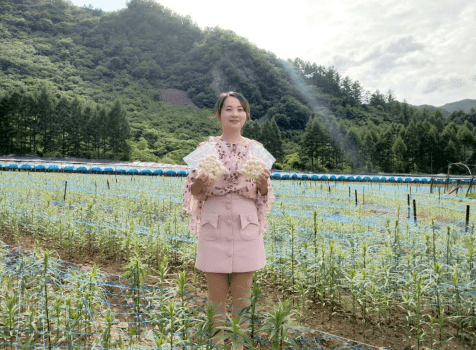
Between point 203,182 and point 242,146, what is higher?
point 242,146

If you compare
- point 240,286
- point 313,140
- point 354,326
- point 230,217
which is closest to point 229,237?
point 230,217

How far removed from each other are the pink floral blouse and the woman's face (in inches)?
4.4

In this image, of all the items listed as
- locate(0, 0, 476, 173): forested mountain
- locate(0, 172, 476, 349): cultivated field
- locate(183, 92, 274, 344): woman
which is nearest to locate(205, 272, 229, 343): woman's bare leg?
locate(183, 92, 274, 344): woman

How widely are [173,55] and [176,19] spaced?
22.4 metres

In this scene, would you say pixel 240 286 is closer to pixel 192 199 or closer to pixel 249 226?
pixel 249 226

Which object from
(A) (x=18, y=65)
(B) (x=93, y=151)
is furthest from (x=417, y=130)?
(A) (x=18, y=65)

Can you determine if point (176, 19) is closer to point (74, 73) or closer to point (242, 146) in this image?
point (74, 73)

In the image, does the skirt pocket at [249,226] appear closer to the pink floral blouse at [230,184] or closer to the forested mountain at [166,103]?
the pink floral blouse at [230,184]

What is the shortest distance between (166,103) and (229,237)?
8879cm

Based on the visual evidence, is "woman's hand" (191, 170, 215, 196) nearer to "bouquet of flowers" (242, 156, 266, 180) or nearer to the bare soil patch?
"bouquet of flowers" (242, 156, 266, 180)

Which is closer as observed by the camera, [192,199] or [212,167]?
[212,167]

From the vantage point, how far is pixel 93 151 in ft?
143

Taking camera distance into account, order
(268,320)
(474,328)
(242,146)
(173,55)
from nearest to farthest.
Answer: (268,320) < (242,146) < (474,328) < (173,55)

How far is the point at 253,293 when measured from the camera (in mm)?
1608
